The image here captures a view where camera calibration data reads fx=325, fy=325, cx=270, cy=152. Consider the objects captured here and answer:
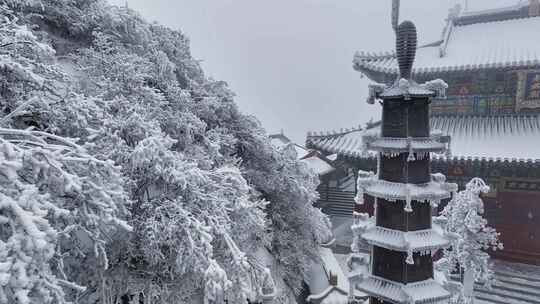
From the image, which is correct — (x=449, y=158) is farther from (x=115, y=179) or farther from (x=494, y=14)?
(x=115, y=179)

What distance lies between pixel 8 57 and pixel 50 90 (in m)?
0.72

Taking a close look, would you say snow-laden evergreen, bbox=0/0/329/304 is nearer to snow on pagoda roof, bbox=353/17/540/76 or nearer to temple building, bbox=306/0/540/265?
temple building, bbox=306/0/540/265

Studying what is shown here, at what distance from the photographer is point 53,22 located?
721cm

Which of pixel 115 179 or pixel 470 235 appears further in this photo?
pixel 470 235

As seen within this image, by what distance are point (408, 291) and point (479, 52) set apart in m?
10.5

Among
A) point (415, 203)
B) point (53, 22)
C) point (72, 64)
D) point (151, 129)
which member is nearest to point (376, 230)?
point (415, 203)

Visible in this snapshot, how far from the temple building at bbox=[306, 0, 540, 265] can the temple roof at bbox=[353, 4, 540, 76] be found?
30 millimetres

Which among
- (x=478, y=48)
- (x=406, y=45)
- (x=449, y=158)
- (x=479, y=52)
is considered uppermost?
(x=478, y=48)

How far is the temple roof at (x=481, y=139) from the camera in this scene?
9789 mm

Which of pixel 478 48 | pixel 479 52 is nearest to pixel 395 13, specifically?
pixel 479 52

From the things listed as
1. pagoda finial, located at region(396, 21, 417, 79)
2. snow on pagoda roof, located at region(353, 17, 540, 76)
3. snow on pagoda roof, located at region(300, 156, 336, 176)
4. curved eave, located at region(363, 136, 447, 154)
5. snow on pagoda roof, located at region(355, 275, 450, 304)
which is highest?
snow on pagoda roof, located at region(353, 17, 540, 76)

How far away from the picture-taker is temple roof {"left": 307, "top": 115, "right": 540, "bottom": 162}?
9789 millimetres

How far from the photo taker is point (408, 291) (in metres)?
5.07

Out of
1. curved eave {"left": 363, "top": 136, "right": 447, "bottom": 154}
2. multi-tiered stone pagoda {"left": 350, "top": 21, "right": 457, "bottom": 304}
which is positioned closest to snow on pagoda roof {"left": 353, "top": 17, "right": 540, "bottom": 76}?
multi-tiered stone pagoda {"left": 350, "top": 21, "right": 457, "bottom": 304}
